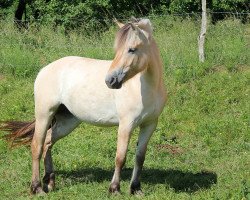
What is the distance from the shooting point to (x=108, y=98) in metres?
5.91

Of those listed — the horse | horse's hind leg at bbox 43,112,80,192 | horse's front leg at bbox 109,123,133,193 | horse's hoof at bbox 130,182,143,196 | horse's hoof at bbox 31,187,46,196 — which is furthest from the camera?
horse's hind leg at bbox 43,112,80,192

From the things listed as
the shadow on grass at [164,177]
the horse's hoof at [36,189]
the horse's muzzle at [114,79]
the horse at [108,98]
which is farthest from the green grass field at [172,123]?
the horse's muzzle at [114,79]

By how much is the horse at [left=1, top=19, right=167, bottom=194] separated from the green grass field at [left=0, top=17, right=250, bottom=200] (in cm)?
45

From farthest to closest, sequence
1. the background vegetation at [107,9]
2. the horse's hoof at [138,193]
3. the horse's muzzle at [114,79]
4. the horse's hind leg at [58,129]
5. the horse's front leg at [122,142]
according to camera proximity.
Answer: the background vegetation at [107,9], the horse's hind leg at [58,129], the horse's hoof at [138,193], the horse's front leg at [122,142], the horse's muzzle at [114,79]

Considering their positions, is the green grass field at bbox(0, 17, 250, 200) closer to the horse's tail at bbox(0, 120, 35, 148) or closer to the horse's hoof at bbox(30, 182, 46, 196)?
the horse's hoof at bbox(30, 182, 46, 196)

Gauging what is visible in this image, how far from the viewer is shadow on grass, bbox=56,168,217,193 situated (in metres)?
6.30

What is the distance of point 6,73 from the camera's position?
37.1ft

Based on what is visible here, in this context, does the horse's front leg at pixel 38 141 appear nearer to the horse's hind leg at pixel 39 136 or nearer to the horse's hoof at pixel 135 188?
the horse's hind leg at pixel 39 136

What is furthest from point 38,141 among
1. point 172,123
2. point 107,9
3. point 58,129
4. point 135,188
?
point 107,9

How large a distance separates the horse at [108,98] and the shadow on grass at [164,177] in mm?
491

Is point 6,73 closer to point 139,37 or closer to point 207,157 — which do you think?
point 207,157

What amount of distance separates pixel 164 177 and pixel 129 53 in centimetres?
202

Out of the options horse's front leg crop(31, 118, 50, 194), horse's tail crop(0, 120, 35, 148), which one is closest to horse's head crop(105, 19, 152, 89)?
horse's front leg crop(31, 118, 50, 194)

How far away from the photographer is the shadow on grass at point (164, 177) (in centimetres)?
630
